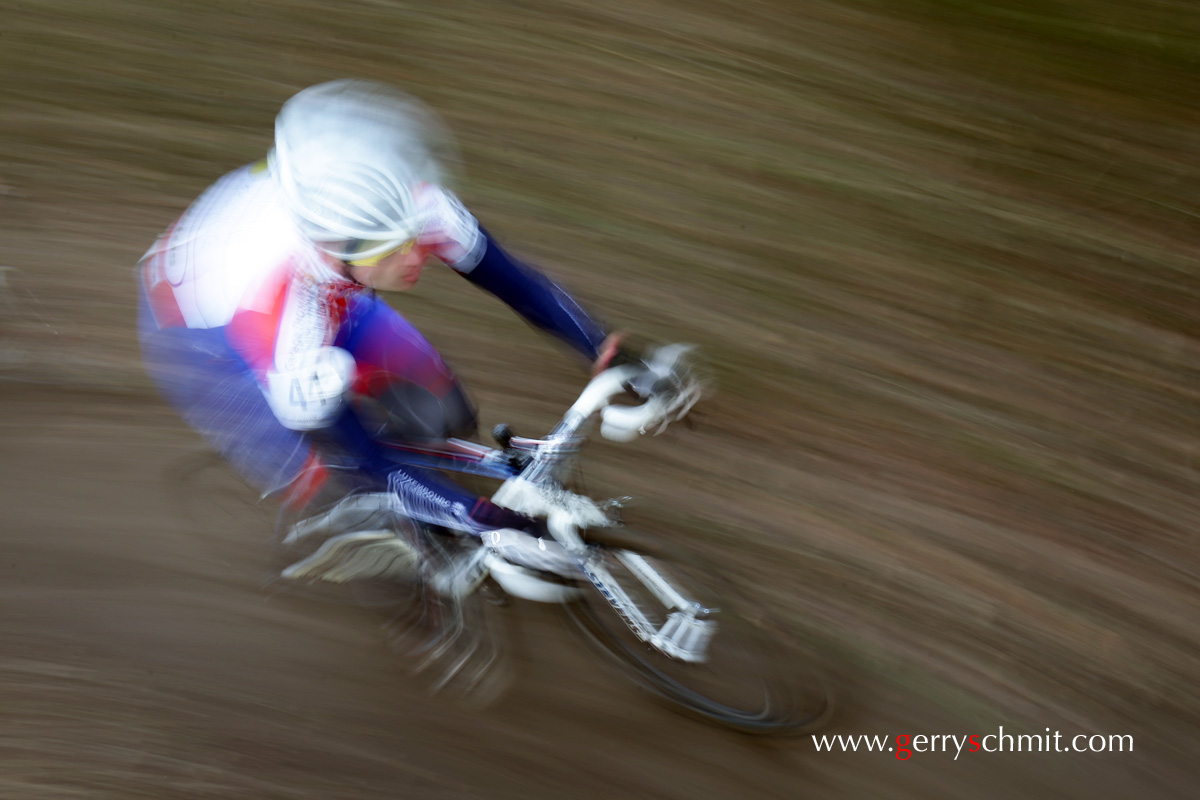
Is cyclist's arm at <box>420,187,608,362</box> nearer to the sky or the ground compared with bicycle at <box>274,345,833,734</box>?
nearer to the sky

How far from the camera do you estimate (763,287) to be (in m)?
3.57

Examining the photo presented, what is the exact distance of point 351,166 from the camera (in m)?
1.75

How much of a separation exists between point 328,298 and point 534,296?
52 cm

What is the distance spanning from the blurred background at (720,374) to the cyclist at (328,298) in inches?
33.1

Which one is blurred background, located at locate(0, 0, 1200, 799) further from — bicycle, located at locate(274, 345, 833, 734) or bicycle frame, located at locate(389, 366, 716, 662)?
bicycle frame, located at locate(389, 366, 716, 662)

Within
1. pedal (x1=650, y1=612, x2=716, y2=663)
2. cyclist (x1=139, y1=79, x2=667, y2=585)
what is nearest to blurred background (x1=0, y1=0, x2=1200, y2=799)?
pedal (x1=650, y1=612, x2=716, y2=663)

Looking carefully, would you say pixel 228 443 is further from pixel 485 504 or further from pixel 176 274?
pixel 485 504

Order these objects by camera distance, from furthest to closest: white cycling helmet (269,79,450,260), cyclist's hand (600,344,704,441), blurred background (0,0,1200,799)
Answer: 1. blurred background (0,0,1200,799)
2. cyclist's hand (600,344,704,441)
3. white cycling helmet (269,79,450,260)

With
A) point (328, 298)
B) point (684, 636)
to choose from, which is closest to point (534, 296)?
point (328, 298)

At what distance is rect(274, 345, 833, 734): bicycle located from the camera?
84.5 inches

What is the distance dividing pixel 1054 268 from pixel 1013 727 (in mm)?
1919

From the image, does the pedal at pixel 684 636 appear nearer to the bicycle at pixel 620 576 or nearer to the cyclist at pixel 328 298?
the bicycle at pixel 620 576

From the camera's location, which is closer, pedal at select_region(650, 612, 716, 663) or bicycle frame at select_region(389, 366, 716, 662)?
bicycle frame at select_region(389, 366, 716, 662)

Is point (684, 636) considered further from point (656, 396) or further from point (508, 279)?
point (508, 279)
